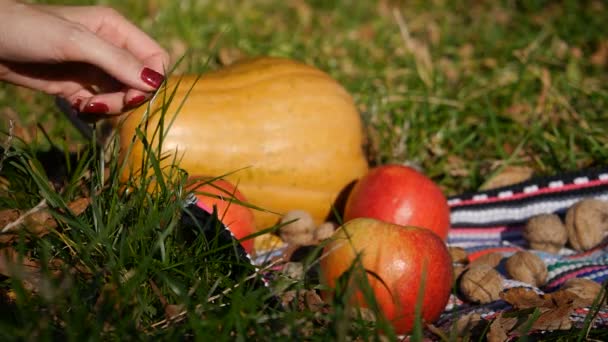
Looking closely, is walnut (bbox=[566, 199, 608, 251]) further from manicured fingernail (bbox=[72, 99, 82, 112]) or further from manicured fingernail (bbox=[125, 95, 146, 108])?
manicured fingernail (bbox=[72, 99, 82, 112])

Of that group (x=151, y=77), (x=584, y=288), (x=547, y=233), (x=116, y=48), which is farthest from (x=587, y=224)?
(x=116, y=48)

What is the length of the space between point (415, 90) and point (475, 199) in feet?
3.37

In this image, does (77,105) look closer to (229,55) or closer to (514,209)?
(514,209)

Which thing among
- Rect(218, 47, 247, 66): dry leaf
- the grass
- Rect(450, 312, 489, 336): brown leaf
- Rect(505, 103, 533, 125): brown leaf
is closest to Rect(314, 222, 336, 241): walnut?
the grass

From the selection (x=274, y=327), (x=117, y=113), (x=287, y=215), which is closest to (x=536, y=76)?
(x=287, y=215)

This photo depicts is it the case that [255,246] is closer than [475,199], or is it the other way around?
[255,246]

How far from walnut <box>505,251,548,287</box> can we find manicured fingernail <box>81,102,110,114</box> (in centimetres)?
146

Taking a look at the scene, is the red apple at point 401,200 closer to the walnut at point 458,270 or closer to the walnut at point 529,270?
the walnut at point 458,270

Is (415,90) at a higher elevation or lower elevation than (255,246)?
higher

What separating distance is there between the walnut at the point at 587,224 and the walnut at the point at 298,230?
959 millimetres

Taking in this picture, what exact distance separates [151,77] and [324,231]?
845mm

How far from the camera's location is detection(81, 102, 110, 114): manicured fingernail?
90.6 inches

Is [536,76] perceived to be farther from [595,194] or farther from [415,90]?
[595,194]

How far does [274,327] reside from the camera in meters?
1.64
